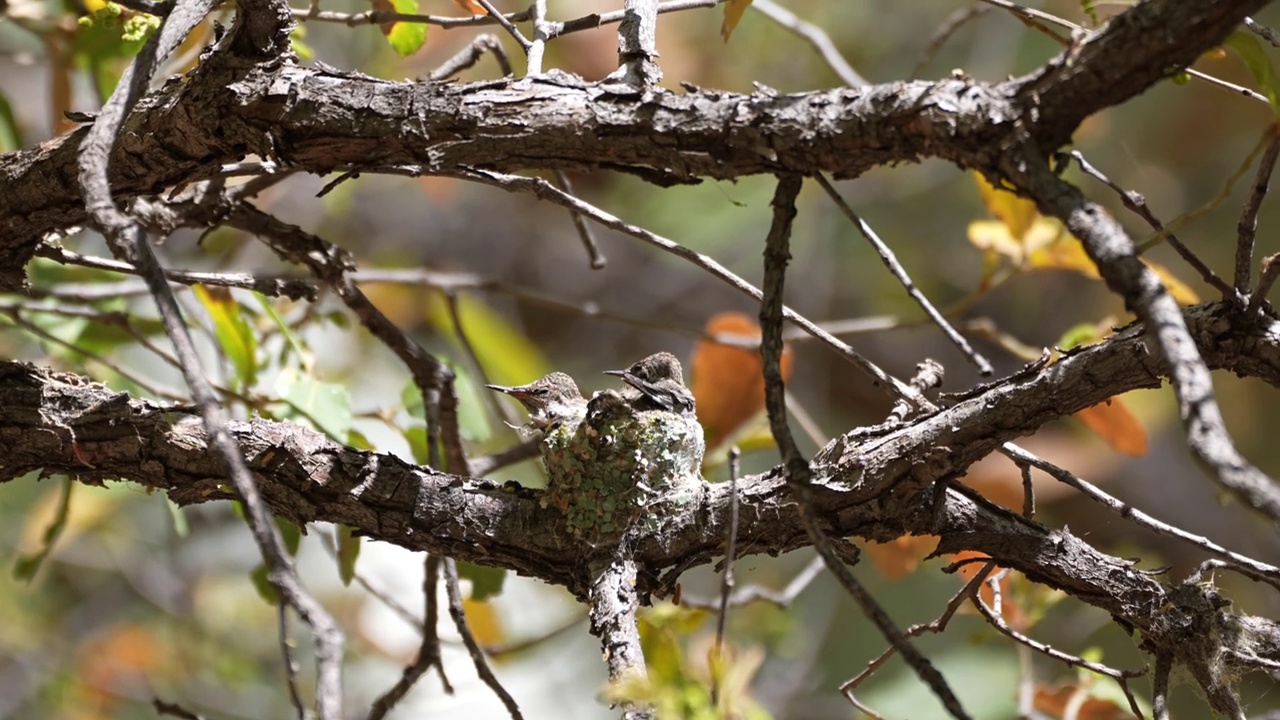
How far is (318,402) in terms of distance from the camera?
1437 millimetres

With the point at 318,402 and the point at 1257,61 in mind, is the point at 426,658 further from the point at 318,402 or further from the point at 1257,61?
the point at 1257,61

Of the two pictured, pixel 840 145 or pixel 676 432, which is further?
pixel 676 432

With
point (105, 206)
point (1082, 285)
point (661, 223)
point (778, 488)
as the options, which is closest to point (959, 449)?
point (778, 488)

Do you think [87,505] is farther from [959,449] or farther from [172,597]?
[959,449]

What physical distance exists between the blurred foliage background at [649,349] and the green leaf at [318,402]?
53.0 inches

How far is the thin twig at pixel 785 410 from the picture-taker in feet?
2.19

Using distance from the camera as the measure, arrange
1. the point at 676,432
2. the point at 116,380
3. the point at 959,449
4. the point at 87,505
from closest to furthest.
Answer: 1. the point at 959,449
2. the point at 676,432
3. the point at 116,380
4. the point at 87,505

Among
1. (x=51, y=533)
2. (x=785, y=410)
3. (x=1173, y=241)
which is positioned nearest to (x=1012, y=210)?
(x=1173, y=241)

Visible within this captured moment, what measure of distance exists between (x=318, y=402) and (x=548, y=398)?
309 mm

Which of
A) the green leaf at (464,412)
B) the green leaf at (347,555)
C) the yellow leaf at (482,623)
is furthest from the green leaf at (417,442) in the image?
the yellow leaf at (482,623)

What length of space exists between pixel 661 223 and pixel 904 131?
10.7ft

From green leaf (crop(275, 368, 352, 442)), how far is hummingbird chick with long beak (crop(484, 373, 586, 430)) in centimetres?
20

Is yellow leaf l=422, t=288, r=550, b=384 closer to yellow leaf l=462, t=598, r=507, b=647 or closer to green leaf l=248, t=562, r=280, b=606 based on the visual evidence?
yellow leaf l=462, t=598, r=507, b=647

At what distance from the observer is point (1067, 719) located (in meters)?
1.46
